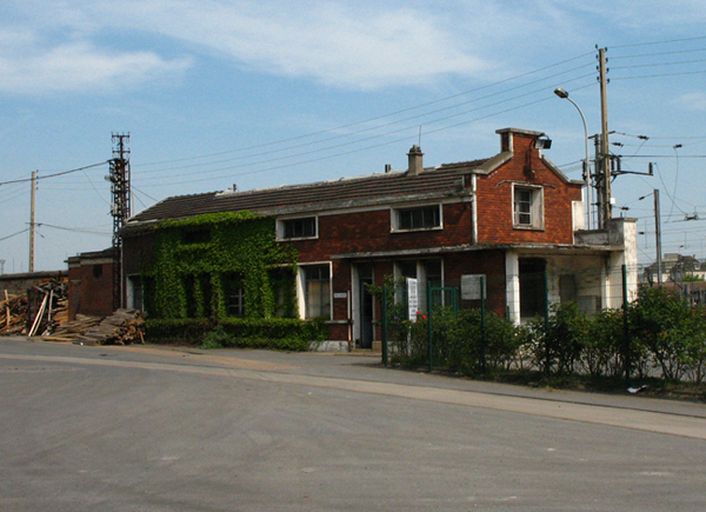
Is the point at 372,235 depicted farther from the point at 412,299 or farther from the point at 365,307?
the point at 412,299

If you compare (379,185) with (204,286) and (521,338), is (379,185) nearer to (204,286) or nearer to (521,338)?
(204,286)

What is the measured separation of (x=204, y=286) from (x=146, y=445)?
88.7 feet

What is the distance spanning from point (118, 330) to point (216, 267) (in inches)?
197

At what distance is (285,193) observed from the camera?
37719 mm

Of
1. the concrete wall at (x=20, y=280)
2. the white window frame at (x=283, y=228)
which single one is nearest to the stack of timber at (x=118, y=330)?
the white window frame at (x=283, y=228)

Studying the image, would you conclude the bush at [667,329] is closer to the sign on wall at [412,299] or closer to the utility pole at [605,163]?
the sign on wall at [412,299]

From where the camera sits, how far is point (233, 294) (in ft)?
123

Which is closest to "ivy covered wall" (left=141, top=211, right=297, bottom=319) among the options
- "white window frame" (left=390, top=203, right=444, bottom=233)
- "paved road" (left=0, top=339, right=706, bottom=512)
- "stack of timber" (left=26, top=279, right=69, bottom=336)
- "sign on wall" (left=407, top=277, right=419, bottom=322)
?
"white window frame" (left=390, top=203, right=444, bottom=233)

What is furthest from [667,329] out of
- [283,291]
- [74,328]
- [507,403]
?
[74,328]

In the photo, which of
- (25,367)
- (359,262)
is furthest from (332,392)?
(359,262)

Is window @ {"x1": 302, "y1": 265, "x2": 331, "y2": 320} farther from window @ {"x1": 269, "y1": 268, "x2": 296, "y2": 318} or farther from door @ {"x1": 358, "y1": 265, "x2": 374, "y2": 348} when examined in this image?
door @ {"x1": 358, "y1": 265, "x2": 374, "y2": 348}

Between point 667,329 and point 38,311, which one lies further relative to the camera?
point 38,311

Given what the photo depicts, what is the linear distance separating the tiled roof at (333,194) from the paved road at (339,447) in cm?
1258

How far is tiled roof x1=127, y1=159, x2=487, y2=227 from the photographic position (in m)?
32.3
